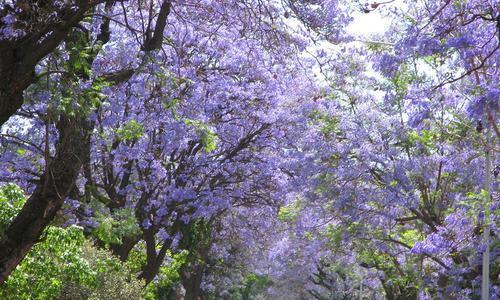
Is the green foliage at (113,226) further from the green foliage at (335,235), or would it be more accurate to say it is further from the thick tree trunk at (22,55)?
the green foliage at (335,235)

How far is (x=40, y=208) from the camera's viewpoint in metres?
8.73

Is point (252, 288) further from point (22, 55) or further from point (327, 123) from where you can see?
point (22, 55)

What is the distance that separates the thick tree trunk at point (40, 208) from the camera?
28.2ft

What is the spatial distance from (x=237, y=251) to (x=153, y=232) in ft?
56.9

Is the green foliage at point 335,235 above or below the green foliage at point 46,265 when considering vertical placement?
above

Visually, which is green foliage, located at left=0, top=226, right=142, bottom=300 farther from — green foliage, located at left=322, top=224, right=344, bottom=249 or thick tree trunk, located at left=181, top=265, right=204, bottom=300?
thick tree trunk, located at left=181, top=265, right=204, bottom=300

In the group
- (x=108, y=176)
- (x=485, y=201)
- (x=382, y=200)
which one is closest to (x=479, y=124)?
(x=485, y=201)

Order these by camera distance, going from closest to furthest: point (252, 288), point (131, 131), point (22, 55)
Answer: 1. point (22, 55)
2. point (131, 131)
3. point (252, 288)

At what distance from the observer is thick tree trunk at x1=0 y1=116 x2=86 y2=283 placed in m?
8.59

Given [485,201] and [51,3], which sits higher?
[485,201]

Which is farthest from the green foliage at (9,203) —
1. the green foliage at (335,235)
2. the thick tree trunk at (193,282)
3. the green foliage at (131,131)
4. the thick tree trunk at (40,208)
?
the thick tree trunk at (193,282)

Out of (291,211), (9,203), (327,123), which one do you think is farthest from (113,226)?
(291,211)

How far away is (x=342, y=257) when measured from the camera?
28141 mm

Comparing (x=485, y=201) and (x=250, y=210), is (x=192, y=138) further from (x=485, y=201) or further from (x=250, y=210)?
(x=250, y=210)
